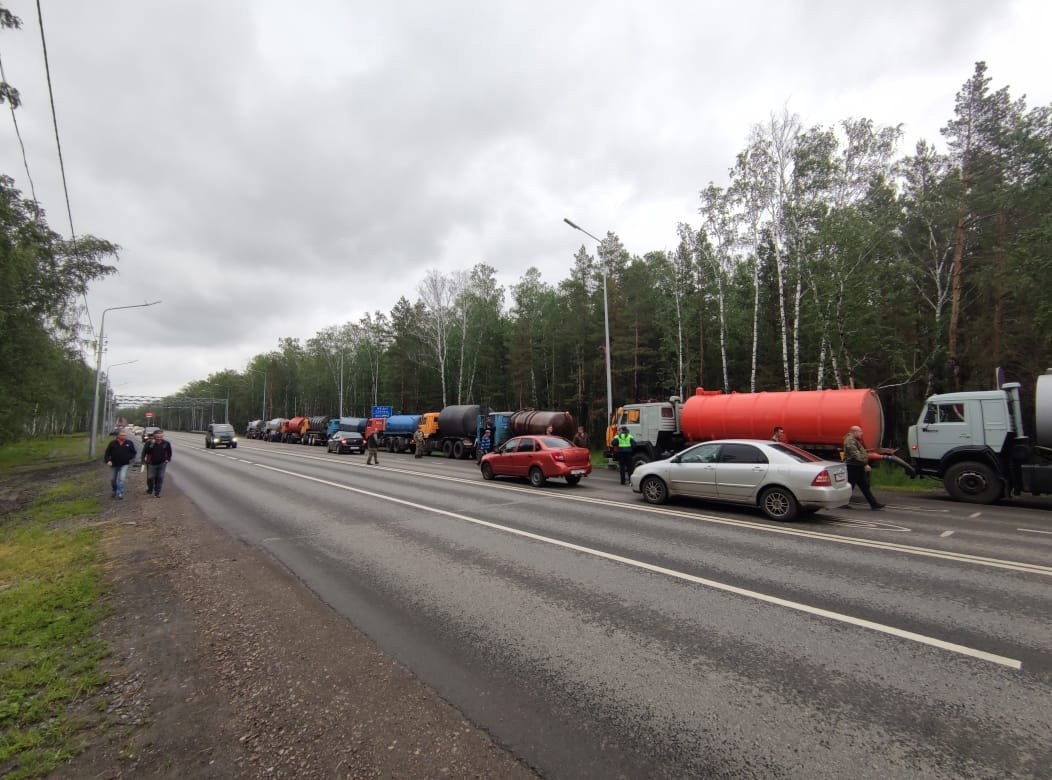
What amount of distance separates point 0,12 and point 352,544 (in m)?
10.6

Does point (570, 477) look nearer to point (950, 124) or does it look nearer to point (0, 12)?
point (0, 12)

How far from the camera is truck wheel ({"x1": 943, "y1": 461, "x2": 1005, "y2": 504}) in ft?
35.9

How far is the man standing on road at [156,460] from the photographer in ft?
40.0

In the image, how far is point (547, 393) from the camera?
38281 millimetres

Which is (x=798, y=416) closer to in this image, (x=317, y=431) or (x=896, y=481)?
(x=896, y=481)

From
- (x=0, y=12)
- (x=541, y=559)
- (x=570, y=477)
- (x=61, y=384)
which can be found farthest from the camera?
(x=61, y=384)

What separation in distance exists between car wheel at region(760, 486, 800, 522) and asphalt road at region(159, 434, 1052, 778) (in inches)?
9.3

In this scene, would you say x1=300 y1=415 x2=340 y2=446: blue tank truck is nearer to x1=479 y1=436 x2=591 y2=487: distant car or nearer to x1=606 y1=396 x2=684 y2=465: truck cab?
x1=479 y1=436 x2=591 y2=487: distant car

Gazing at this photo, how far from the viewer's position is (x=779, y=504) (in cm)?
878

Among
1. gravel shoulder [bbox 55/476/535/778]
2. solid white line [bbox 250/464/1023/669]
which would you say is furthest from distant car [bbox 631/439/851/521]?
gravel shoulder [bbox 55/476/535/778]

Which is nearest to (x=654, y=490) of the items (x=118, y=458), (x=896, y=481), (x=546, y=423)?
(x=896, y=481)

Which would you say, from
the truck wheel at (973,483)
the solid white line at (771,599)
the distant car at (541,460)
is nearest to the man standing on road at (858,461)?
the truck wheel at (973,483)

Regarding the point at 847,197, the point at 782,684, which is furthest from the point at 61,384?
the point at 847,197

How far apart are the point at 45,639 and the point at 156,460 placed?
9.99 m
